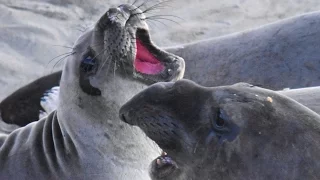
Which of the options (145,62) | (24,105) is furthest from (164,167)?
(24,105)

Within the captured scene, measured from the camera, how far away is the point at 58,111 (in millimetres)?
4613

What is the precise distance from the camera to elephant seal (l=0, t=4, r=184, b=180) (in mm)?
4410

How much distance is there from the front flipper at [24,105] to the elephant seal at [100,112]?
1574mm

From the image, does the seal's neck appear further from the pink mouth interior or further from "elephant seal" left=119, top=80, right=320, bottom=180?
"elephant seal" left=119, top=80, right=320, bottom=180

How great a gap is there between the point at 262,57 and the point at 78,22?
8.28 feet

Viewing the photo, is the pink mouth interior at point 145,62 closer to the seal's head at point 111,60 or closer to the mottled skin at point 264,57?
the seal's head at point 111,60

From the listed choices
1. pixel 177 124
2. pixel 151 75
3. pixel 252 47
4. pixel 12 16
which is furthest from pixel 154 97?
pixel 12 16

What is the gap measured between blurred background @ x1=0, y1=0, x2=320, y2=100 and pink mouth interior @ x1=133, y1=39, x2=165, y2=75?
7.83 ft

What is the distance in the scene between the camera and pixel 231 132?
3.11 meters

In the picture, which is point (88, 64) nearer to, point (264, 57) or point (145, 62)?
point (145, 62)

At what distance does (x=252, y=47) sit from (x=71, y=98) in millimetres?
1706

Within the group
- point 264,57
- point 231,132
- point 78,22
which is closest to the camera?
point 231,132

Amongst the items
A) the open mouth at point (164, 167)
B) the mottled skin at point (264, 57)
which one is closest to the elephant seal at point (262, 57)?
the mottled skin at point (264, 57)

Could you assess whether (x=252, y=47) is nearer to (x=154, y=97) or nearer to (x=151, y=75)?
(x=151, y=75)
